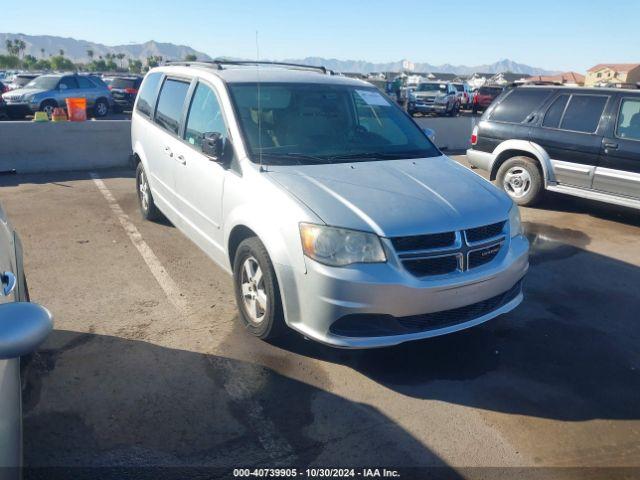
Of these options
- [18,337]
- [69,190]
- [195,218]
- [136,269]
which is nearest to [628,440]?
[18,337]

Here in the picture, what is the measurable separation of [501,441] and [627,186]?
5.44m

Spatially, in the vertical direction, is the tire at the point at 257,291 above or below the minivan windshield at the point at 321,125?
below

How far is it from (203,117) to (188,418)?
264 centimetres

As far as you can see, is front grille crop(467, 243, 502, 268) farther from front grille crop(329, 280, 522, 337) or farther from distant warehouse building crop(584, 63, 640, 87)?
distant warehouse building crop(584, 63, 640, 87)

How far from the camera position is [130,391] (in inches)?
131

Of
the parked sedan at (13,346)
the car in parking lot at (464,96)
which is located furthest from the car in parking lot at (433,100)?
the parked sedan at (13,346)

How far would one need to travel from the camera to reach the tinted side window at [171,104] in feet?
17.0

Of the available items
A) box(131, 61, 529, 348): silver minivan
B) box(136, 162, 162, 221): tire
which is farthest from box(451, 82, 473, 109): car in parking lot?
box(131, 61, 529, 348): silver minivan

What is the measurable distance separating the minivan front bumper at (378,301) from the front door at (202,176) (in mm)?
1178

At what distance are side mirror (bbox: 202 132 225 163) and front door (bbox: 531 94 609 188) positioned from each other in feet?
18.5

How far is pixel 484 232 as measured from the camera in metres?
3.63

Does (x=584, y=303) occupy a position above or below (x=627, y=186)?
below

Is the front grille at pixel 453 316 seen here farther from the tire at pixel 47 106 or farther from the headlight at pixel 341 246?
the tire at pixel 47 106

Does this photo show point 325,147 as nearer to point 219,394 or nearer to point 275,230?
point 275,230
